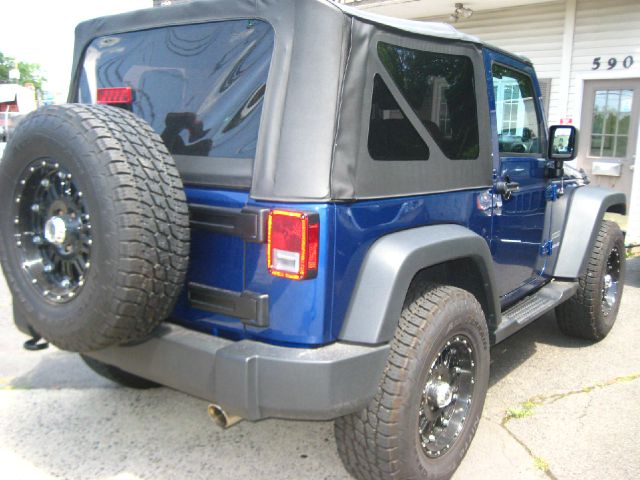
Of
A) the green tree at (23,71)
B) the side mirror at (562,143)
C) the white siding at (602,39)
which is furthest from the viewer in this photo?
the green tree at (23,71)

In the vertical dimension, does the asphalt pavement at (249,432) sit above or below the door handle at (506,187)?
below

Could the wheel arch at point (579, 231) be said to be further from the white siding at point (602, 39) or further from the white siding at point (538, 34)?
the white siding at point (538, 34)

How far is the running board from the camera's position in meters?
3.17

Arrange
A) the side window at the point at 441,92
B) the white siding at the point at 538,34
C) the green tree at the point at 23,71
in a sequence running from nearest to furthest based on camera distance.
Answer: the side window at the point at 441,92 → the white siding at the point at 538,34 → the green tree at the point at 23,71

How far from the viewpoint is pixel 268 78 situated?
7.35ft

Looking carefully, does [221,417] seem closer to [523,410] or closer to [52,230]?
[52,230]

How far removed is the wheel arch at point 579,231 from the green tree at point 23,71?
2992 inches

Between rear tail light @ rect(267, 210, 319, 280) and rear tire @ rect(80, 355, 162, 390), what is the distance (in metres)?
1.61

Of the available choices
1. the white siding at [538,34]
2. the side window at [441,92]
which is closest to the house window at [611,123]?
the white siding at [538,34]

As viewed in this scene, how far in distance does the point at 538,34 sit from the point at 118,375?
8.73m

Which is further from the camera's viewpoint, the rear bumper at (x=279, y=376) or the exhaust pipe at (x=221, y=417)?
the exhaust pipe at (x=221, y=417)

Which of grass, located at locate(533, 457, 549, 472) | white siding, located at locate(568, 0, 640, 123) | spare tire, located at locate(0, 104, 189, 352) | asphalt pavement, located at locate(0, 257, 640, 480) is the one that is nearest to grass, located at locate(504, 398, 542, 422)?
asphalt pavement, located at locate(0, 257, 640, 480)

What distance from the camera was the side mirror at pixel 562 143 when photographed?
3785 millimetres

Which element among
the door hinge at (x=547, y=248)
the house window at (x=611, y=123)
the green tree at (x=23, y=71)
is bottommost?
the door hinge at (x=547, y=248)
